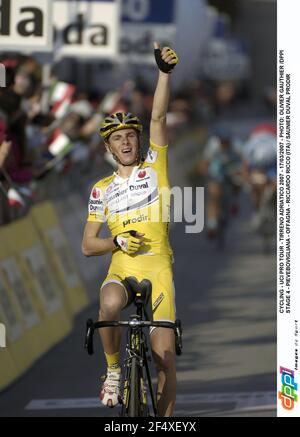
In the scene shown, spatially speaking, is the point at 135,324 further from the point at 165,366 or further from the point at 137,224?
the point at 137,224

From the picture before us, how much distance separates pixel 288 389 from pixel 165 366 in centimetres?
84

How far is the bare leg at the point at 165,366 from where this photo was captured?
8.67m

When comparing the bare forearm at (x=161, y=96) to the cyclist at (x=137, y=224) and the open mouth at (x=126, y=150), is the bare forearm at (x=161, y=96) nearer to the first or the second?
the cyclist at (x=137, y=224)

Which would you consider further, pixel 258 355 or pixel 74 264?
pixel 74 264

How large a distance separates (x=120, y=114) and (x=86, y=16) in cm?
904

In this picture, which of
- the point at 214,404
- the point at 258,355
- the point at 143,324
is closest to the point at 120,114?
the point at 143,324

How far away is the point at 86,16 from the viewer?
17531 mm

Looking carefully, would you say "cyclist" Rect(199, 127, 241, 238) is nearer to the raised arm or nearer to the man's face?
the raised arm

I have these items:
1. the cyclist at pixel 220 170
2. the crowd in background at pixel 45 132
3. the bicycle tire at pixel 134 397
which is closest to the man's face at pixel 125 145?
the bicycle tire at pixel 134 397

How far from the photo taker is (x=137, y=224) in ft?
28.2

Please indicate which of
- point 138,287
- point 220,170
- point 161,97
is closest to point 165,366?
point 138,287

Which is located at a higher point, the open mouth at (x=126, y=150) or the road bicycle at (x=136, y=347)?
the open mouth at (x=126, y=150)

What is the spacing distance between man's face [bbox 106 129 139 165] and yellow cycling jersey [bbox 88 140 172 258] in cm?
9

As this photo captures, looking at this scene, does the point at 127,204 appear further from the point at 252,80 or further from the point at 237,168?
the point at 252,80
